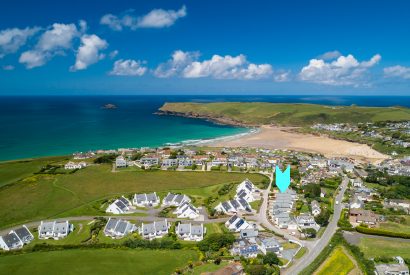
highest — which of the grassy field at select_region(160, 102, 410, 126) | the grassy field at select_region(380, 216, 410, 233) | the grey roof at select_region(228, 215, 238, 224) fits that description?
the grassy field at select_region(160, 102, 410, 126)

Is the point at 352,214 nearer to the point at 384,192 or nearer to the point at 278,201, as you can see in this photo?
the point at 278,201

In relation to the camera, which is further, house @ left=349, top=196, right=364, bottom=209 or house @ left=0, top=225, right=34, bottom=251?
house @ left=349, top=196, right=364, bottom=209

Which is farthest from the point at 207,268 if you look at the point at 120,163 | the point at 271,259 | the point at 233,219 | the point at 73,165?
the point at 73,165

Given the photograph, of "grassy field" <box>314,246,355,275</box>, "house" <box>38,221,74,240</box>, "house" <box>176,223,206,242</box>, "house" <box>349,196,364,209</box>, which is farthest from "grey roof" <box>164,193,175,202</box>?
"house" <box>349,196,364,209</box>

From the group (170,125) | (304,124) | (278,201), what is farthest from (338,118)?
(278,201)

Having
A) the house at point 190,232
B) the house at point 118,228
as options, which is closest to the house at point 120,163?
the house at point 118,228

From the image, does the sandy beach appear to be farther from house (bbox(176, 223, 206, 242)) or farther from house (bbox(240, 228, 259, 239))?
house (bbox(176, 223, 206, 242))

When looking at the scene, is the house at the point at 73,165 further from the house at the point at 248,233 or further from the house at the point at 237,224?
the house at the point at 248,233
